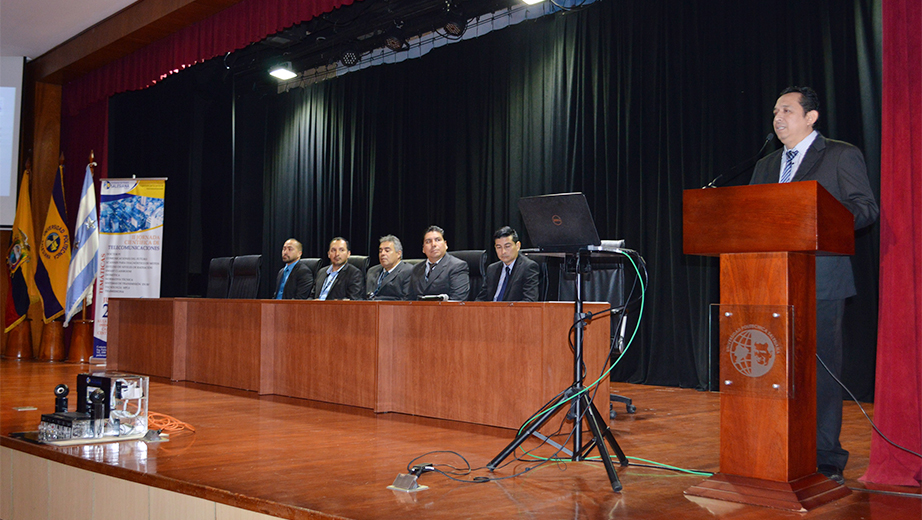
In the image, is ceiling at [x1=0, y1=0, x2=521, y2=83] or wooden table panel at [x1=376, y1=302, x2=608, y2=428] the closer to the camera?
wooden table panel at [x1=376, y1=302, x2=608, y2=428]

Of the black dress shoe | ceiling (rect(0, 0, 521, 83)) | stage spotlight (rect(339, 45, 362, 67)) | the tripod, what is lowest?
the black dress shoe

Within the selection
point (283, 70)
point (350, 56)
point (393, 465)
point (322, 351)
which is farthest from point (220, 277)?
point (393, 465)

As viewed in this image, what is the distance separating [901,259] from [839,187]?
353 mm

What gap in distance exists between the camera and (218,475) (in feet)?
7.84

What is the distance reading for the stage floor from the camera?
205 cm

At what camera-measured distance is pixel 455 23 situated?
6367 mm

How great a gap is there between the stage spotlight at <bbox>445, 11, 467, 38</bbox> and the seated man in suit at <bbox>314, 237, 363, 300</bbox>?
6.85 feet

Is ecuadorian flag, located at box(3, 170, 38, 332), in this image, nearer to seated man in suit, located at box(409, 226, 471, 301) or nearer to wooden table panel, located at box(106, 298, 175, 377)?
wooden table panel, located at box(106, 298, 175, 377)

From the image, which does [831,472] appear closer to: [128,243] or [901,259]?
[901,259]

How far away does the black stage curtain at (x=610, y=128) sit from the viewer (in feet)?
15.5

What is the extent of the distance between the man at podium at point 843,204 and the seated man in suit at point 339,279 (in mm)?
3925

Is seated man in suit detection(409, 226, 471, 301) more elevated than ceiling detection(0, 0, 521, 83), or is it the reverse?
ceiling detection(0, 0, 521, 83)

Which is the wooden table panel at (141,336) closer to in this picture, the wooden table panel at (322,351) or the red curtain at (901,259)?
the wooden table panel at (322,351)

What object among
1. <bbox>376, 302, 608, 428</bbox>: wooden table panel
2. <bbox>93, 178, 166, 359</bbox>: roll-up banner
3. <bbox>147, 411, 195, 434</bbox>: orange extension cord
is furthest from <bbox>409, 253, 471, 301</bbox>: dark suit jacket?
<bbox>93, 178, 166, 359</bbox>: roll-up banner
